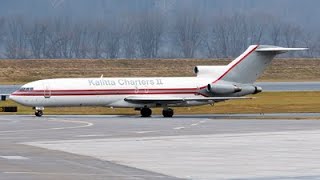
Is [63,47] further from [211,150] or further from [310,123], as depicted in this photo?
[211,150]

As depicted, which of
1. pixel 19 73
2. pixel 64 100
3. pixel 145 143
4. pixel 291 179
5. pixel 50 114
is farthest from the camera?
pixel 19 73

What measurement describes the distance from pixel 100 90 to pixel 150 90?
11.9 ft

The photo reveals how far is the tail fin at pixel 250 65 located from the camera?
64.9m

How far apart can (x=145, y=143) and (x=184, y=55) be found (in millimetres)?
139315

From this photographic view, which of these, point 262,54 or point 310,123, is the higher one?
point 262,54

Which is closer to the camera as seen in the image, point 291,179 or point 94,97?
point 291,179

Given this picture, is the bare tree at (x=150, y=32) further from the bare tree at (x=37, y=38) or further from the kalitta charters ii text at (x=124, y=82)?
the kalitta charters ii text at (x=124, y=82)

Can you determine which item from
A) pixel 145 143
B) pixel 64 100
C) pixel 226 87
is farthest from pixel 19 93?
pixel 145 143

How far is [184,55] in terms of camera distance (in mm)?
175625

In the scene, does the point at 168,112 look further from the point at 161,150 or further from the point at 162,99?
the point at 161,150

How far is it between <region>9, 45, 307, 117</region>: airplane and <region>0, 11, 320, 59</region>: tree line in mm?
55882

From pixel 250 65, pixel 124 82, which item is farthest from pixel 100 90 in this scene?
pixel 250 65

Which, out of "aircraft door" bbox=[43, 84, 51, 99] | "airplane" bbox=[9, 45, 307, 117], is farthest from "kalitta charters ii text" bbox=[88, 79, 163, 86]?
"aircraft door" bbox=[43, 84, 51, 99]

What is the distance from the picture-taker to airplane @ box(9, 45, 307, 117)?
62.6 m
